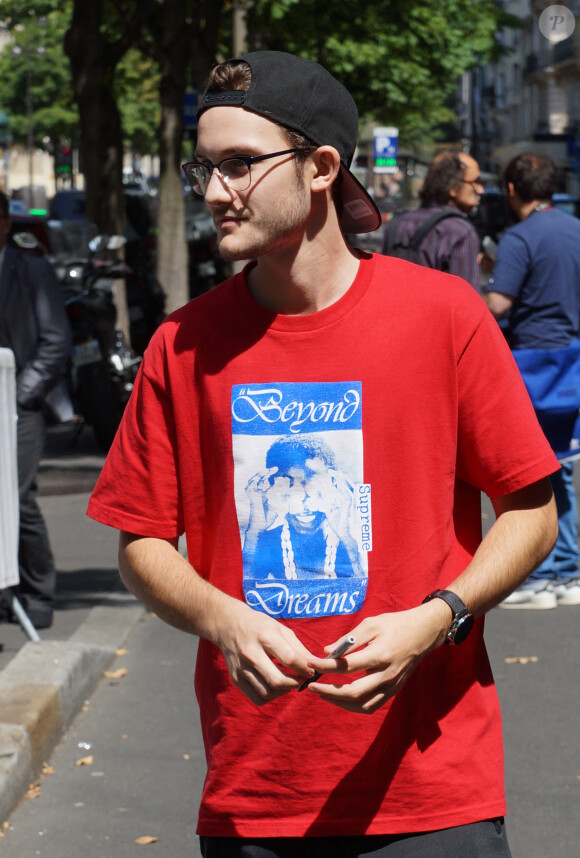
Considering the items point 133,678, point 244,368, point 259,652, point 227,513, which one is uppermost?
point 244,368

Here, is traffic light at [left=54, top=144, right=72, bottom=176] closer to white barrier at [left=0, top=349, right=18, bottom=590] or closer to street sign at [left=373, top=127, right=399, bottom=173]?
street sign at [left=373, top=127, right=399, bottom=173]

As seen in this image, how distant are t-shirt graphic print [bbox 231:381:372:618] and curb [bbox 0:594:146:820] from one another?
244 centimetres

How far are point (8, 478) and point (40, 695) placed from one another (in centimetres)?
112

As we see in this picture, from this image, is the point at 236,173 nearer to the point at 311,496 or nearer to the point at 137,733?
the point at 311,496

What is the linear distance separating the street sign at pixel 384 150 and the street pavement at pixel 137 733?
2314cm

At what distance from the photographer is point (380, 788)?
7.13 ft

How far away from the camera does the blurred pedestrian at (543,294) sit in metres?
6.43

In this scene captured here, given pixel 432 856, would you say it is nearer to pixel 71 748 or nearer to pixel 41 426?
pixel 71 748

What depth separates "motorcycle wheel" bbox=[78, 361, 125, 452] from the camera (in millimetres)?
11359

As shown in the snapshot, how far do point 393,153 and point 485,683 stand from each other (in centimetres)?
2823

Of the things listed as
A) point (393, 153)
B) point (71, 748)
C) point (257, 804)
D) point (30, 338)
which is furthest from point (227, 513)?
point (393, 153)

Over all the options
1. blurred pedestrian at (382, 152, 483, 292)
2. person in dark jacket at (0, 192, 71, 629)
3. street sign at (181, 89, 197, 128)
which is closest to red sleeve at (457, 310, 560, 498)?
person in dark jacket at (0, 192, 71, 629)

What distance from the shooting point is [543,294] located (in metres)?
6.47

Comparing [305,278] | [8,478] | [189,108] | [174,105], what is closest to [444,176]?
[8,478]
